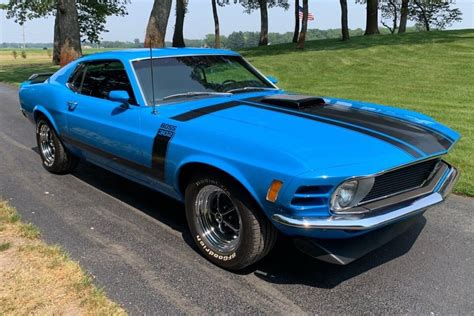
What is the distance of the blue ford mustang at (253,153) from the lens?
2904 millimetres

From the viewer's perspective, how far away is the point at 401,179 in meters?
3.25

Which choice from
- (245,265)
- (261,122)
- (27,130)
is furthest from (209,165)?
(27,130)

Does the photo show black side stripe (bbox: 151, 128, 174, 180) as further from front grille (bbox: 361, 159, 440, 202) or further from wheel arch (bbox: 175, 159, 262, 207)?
front grille (bbox: 361, 159, 440, 202)

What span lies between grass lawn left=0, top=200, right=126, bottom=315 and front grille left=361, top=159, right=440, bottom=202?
1811 millimetres

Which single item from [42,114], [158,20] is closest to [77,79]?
[42,114]

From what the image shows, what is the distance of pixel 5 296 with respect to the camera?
120 inches

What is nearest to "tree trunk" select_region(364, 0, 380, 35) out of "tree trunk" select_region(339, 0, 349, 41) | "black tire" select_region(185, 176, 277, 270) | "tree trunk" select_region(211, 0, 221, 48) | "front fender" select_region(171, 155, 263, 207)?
"tree trunk" select_region(339, 0, 349, 41)

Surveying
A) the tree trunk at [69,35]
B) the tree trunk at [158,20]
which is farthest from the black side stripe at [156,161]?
the tree trunk at [69,35]

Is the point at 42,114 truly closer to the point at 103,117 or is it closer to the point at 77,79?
the point at 77,79

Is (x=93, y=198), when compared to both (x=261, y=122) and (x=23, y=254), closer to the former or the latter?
(x=23, y=254)

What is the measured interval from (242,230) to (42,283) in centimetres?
142

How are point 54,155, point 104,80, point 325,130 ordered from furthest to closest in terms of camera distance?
1. point 54,155
2. point 104,80
3. point 325,130

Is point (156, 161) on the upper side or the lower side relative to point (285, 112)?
lower

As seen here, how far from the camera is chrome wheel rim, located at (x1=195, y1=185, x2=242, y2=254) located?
347 centimetres
